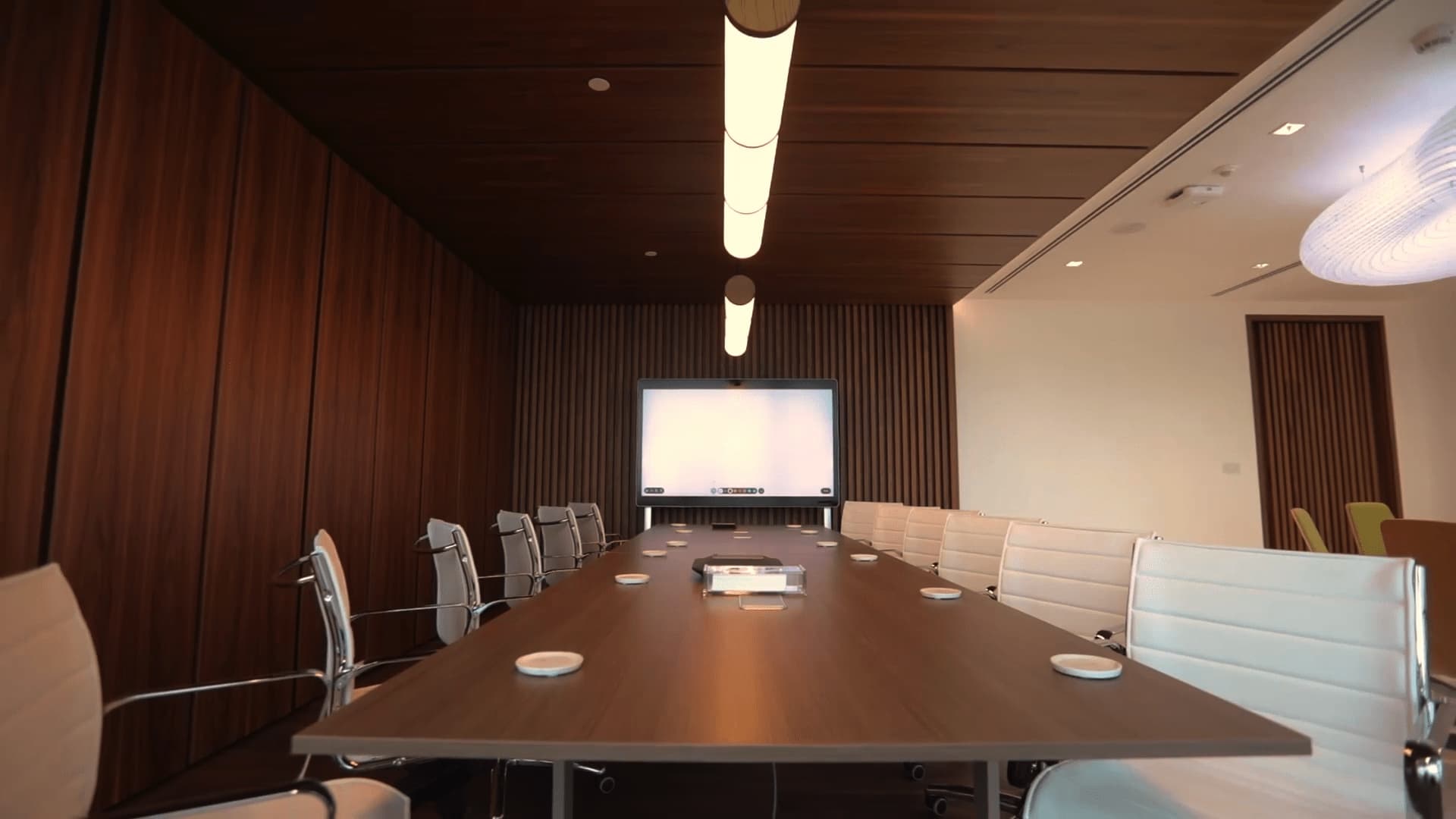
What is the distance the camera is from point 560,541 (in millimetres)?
4613

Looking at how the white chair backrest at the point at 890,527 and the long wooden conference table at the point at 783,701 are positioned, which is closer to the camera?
the long wooden conference table at the point at 783,701

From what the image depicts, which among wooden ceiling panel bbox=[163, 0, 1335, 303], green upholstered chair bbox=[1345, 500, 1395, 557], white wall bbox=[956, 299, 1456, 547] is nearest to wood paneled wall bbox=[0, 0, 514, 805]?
wooden ceiling panel bbox=[163, 0, 1335, 303]

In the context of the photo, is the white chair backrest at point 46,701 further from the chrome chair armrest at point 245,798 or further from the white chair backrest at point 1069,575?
the white chair backrest at point 1069,575

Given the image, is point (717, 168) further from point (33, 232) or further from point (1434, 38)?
point (1434, 38)

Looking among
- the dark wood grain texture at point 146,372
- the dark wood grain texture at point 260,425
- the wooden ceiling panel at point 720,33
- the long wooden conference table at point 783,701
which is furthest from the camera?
the dark wood grain texture at point 260,425

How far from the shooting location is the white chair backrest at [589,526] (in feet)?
18.9

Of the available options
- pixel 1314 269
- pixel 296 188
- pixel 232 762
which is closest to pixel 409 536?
pixel 232 762

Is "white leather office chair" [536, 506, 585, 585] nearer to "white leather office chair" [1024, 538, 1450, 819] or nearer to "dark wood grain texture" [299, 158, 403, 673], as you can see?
"dark wood grain texture" [299, 158, 403, 673]

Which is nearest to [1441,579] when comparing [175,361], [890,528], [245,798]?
[890,528]

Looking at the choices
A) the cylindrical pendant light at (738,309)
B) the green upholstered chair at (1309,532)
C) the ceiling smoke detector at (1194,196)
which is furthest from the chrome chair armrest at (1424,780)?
the green upholstered chair at (1309,532)

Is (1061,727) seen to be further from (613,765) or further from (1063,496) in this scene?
(1063,496)

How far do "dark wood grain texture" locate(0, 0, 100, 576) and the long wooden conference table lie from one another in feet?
6.05

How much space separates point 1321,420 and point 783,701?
1020 cm

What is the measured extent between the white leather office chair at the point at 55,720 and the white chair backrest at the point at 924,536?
3441 mm
